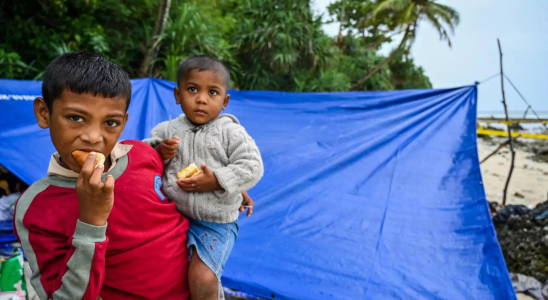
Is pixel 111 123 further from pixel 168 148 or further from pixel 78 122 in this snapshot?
pixel 168 148

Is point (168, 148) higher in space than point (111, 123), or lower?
lower

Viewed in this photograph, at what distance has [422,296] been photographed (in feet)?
5.43

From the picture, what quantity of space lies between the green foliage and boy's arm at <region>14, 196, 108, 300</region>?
468cm

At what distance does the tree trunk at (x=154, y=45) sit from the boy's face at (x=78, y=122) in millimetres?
5175

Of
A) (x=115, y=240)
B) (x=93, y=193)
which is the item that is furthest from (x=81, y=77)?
(x=115, y=240)

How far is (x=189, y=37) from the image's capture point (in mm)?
6012

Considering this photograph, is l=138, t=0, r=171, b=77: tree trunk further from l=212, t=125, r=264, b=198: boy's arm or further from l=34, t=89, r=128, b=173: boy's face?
l=34, t=89, r=128, b=173: boy's face

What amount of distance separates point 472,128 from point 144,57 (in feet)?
17.1

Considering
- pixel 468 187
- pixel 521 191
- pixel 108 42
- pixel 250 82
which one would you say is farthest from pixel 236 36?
pixel 468 187

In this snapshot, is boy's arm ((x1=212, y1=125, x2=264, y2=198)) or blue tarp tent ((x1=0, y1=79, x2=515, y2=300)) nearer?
boy's arm ((x1=212, y1=125, x2=264, y2=198))

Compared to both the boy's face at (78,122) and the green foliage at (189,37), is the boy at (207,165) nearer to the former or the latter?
the boy's face at (78,122)

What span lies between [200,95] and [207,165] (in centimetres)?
23

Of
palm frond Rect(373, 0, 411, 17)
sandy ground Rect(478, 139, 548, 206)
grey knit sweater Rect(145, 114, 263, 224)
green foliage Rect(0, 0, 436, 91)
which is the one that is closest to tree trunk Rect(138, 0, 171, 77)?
green foliage Rect(0, 0, 436, 91)

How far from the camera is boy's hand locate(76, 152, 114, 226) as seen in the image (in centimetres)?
60
